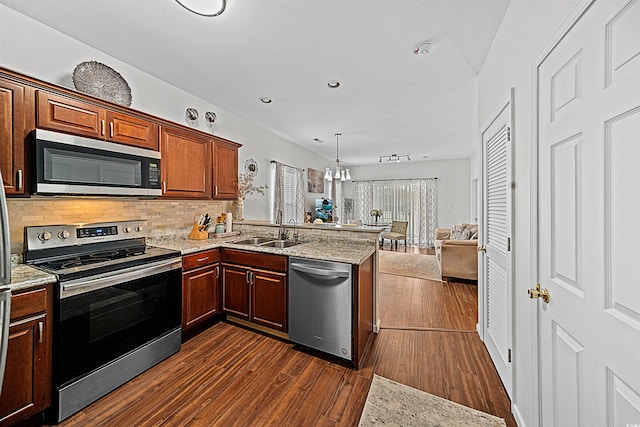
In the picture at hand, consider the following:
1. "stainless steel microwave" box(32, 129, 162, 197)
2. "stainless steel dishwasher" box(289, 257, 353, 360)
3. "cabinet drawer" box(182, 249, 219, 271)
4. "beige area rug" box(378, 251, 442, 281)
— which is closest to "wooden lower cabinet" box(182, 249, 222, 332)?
"cabinet drawer" box(182, 249, 219, 271)

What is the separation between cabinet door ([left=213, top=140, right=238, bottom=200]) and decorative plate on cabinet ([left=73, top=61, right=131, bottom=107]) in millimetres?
1005

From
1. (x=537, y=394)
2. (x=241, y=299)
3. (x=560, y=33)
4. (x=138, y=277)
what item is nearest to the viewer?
(x=560, y=33)

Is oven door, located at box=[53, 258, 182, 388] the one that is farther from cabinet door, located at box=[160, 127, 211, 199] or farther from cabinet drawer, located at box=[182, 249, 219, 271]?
cabinet door, located at box=[160, 127, 211, 199]

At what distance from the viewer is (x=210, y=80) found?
2.89m

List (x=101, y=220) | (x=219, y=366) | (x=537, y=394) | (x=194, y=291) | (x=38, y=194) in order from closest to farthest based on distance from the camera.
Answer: (x=537, y=394) → (x=38, y=194) → (x=219, y=366) → (x=101, y=220) → (x=194, y=291)

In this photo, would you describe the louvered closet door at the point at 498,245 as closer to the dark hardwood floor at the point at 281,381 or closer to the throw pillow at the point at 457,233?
the dark hardwood floor at the point at 281,381

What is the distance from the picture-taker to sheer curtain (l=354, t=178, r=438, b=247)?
8117 mm

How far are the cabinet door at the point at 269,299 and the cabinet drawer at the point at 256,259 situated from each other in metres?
0.07

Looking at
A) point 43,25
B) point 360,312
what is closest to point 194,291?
point 360,312

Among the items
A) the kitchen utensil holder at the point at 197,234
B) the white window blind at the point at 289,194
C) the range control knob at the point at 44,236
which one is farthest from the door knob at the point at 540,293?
the white window blind at the point at 289,194

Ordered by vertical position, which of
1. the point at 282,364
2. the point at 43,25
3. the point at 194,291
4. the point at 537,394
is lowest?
the point at 282,364

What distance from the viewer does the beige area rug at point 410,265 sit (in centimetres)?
492

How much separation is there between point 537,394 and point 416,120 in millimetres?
3807

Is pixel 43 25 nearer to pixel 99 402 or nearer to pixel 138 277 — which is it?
pixel 138 277
